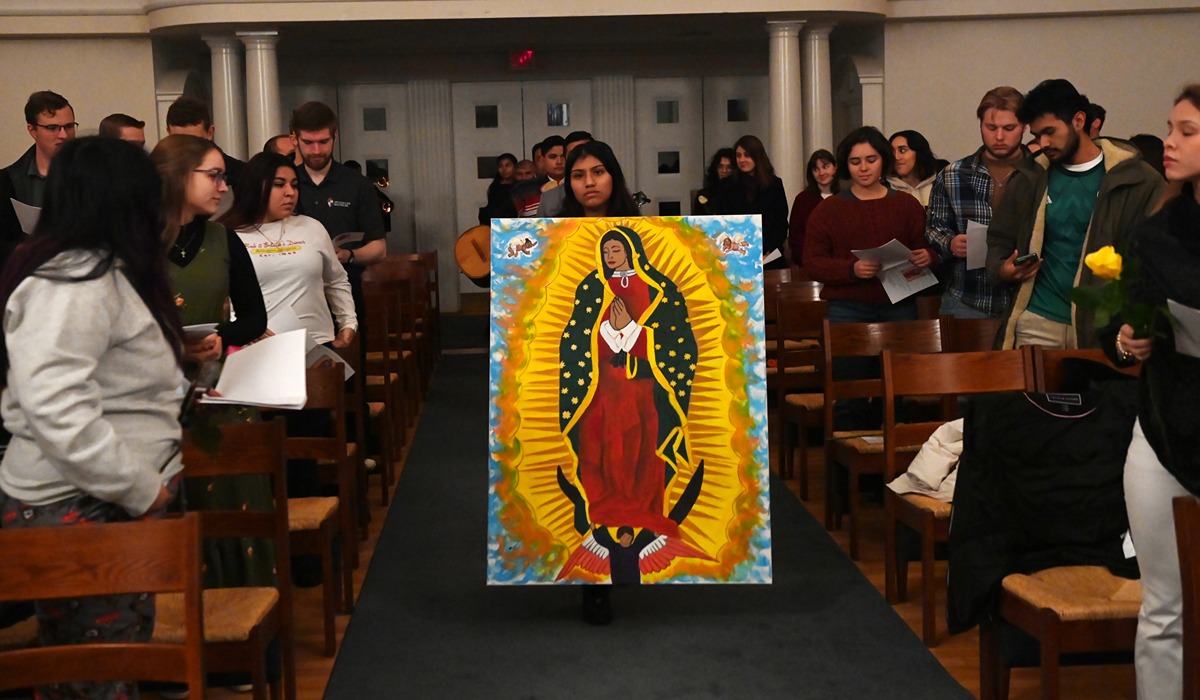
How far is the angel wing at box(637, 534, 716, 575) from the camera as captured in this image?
4059mm

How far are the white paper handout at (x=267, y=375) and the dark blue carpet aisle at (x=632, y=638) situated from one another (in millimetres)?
1114

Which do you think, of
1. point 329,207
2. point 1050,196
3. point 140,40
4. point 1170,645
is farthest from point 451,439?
point 140,40

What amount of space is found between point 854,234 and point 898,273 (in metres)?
0.25

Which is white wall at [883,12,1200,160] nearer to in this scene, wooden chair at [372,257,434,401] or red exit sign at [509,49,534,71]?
red exit sign at [509,49,534,71]

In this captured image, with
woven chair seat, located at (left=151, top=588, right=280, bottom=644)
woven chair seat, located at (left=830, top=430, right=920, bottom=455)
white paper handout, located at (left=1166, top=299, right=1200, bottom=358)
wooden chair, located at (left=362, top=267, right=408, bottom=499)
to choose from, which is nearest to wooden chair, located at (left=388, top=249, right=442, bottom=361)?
wooden chair, located at (left=362, top=267, right=408, bottom=499)

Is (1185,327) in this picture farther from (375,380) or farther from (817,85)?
(817,85)

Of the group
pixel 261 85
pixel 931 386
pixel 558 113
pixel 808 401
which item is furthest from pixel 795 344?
pixel 558 113

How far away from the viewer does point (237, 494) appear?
3779 millimetres

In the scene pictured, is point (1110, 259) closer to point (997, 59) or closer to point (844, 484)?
point (844, 484)

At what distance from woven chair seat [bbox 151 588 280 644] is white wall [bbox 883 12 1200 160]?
9888mm

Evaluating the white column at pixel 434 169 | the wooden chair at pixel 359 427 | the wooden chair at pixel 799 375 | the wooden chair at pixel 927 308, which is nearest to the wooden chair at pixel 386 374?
the wooden chair at pixel 359 427

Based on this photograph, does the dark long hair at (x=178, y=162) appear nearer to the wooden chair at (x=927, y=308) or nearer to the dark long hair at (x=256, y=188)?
the dark long hair at (x=256, y=188)

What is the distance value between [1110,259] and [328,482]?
3066 mm

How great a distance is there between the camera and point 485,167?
552 inches
